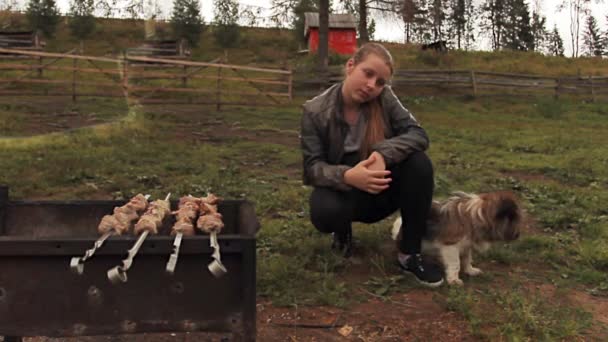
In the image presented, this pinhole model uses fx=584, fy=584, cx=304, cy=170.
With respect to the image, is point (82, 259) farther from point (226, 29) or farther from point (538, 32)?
point (538, 32)

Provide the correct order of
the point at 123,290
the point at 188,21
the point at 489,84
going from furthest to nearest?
the point at 188,21, the point at 489,84, the point at 123,290

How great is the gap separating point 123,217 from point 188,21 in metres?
23.0

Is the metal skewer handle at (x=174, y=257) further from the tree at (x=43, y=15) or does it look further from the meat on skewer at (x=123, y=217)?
the tree at (x=43, y=15)

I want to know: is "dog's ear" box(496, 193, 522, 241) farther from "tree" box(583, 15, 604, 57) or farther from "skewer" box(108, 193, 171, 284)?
"tree" box(583, 15, 604, 57)

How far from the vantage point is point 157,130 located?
1039 centimetres

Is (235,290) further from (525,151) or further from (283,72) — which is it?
(283,72)

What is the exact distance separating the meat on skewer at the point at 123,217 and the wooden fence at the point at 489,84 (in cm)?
1740

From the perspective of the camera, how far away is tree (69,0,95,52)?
27.4m

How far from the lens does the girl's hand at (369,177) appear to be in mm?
2635

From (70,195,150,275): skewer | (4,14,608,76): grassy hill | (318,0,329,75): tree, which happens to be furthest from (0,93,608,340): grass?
(4,14,608,76): grassy hill

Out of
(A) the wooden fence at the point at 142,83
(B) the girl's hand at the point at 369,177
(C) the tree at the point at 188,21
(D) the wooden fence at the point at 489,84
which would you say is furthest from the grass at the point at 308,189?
(C) the tree at the point at 188,21

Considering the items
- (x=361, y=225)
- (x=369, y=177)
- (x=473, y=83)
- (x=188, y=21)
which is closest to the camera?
(x=369, y=177)

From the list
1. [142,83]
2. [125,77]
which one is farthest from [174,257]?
[142,83]

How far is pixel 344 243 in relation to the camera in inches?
140
